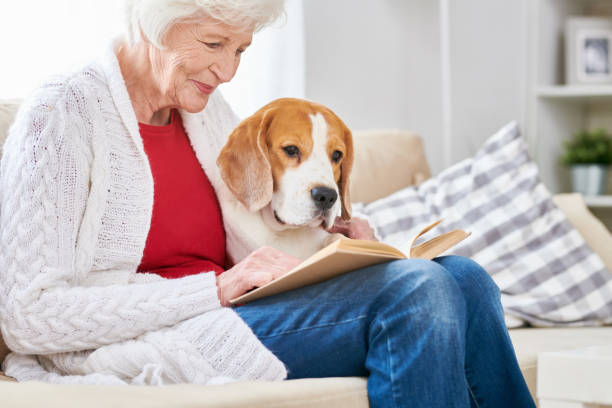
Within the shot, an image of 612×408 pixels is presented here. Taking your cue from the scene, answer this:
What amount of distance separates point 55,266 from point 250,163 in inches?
15.2

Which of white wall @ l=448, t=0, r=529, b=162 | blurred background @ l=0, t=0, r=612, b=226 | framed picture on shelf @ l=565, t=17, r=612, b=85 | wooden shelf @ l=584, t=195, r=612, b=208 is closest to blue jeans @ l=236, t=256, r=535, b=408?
blurred background @ l=0, t=0, r=612, b=226

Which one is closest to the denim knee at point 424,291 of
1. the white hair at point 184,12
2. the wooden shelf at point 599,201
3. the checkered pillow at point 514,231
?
the white hair at point 184,12

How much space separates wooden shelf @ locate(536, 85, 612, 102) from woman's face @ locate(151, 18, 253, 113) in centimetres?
174

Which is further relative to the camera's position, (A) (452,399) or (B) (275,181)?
(B) (275,181)

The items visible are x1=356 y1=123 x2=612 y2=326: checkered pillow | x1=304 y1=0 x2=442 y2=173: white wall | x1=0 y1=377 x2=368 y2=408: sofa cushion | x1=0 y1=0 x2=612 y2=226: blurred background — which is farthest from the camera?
x1=304 y1=0 x2=442 y2=173: white wall

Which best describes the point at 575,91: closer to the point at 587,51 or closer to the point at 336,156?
the point at 587,51

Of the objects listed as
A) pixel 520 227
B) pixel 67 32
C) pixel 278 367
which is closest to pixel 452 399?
pixel 278 367

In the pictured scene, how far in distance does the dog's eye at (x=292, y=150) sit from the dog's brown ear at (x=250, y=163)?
4 cm

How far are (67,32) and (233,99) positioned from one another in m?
0.55

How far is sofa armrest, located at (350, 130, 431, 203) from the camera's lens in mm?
2135

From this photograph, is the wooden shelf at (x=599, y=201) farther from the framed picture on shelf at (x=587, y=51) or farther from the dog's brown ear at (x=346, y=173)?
the dog's brown ear at (x=346, y=173)

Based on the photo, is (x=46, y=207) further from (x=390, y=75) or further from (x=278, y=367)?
(x=390, y=75)

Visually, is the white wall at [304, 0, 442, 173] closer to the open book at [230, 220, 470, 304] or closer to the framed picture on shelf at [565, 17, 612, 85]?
the framed picture on shelf at [565, 17, 612, 85]

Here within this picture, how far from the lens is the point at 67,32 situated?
1.94 m
